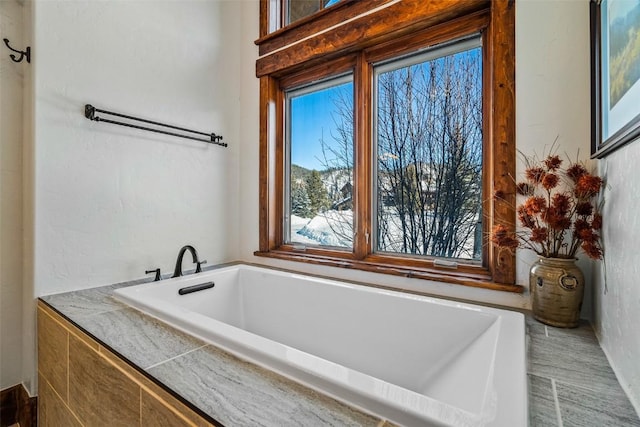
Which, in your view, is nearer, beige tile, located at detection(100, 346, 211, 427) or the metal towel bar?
beige tile, located at detection(100, 346, 211, 427)

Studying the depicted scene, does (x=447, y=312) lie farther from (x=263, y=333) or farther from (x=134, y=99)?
(x=134, y=99)

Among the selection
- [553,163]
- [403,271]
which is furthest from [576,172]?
[403,271]

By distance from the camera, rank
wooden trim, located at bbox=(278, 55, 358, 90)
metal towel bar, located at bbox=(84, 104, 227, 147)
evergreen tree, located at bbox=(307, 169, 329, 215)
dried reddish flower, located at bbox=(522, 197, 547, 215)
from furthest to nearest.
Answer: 1. evergreen tree, located at bbox=(307, 169, 329, 215)
2. wooden trim, located at bbox=(278, 55, 358, 90)
3. metal towel bar, located at bbox=(84, 104, 227, 147)
4. dried reddish flower, located at bbox=(522, 197, 547, 215)

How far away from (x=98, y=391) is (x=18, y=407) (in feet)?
3.31

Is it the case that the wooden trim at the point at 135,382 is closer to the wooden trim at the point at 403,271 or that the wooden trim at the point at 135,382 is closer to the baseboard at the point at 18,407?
the baseboard at the point at 18,407

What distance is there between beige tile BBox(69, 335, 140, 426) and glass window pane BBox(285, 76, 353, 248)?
1.27 metres

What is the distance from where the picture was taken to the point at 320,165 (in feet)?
6.44

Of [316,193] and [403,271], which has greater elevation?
[316,193]

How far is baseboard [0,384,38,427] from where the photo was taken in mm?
1356

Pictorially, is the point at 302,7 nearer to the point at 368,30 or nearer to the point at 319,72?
the point at 319,72

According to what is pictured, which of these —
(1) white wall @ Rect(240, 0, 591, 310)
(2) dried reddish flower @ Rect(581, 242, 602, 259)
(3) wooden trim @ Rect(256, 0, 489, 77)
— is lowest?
(2) dried reddish flower @ Rect(581, 242, 602, 259)

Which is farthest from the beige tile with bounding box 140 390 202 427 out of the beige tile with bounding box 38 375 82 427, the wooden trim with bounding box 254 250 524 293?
the wooden trim with bounding box 254 250 524 293

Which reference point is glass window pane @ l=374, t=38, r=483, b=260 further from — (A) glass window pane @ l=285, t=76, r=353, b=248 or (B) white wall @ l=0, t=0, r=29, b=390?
(B) white wall @ l=0, t=0, r=29, b=390

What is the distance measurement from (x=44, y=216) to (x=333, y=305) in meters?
1.42
